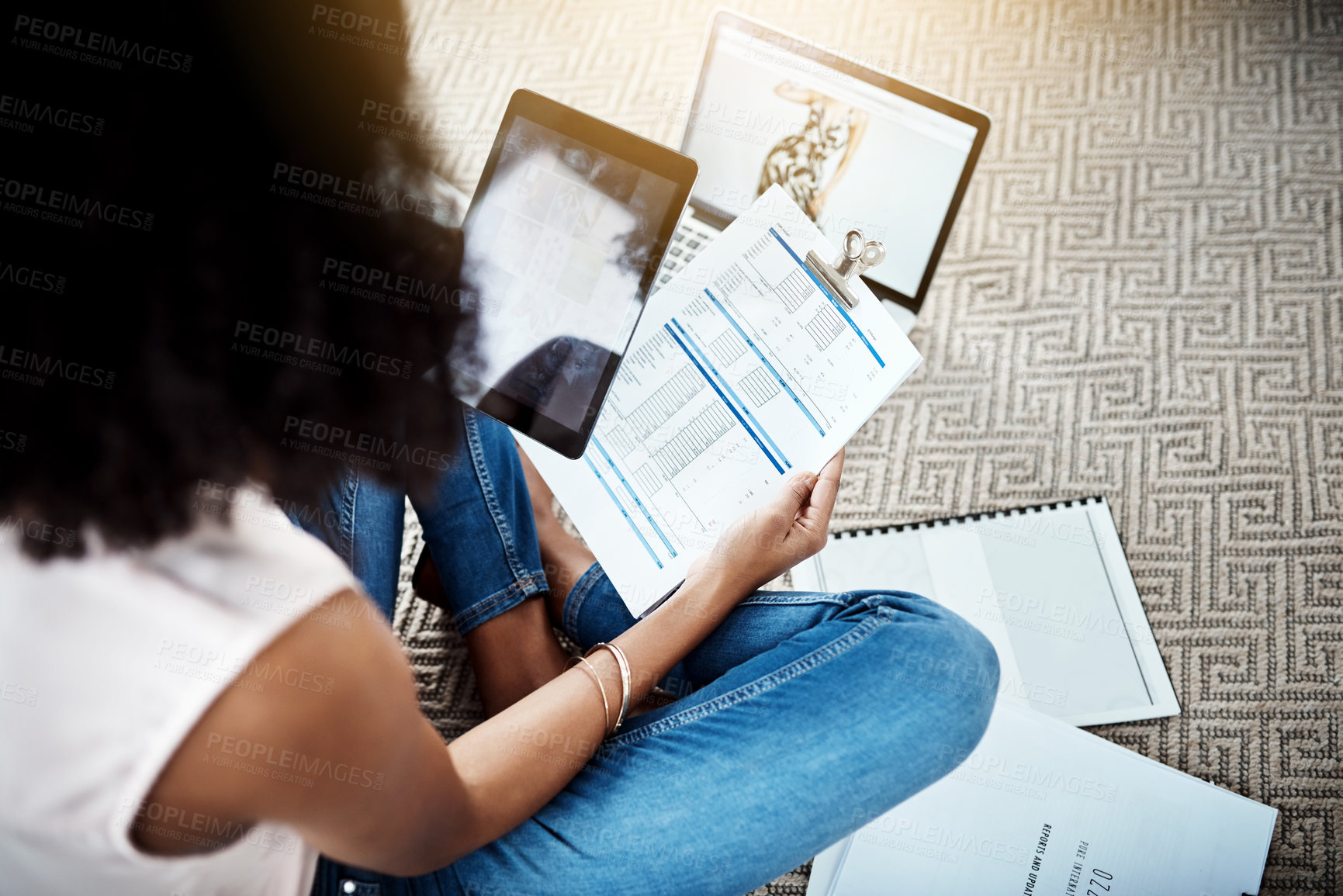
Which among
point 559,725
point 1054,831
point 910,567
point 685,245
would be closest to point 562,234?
point 685,245

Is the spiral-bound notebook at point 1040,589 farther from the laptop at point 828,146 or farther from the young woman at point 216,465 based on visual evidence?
the young woman at point 216,465

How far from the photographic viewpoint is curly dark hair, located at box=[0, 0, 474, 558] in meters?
0.40

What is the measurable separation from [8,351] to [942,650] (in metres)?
0.72

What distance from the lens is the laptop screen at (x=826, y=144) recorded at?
88cm

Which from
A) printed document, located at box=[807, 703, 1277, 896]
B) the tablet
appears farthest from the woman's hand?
printed document, located at box=[807, 703, 1277, 896]

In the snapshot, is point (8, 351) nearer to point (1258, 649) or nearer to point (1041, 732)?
point (1041, 732)

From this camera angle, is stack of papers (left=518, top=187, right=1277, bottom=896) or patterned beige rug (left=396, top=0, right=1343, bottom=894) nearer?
stack of papers (left=518, top=187, right=1277, bottom=896)

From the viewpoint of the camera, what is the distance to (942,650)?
743 mm

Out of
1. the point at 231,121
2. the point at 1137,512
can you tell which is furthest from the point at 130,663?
the point at 1137,512

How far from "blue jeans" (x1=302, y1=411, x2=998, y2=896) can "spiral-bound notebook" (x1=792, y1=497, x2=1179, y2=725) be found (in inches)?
10.9

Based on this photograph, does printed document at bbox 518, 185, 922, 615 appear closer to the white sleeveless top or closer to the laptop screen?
the laptop screen

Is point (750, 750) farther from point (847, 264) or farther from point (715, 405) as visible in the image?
point (847, 264)

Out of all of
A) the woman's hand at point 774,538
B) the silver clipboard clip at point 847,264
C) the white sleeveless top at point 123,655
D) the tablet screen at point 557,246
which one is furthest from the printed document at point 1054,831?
the white sleeveless top at point 123,655

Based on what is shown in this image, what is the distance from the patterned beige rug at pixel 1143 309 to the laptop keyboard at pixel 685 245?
40cm
